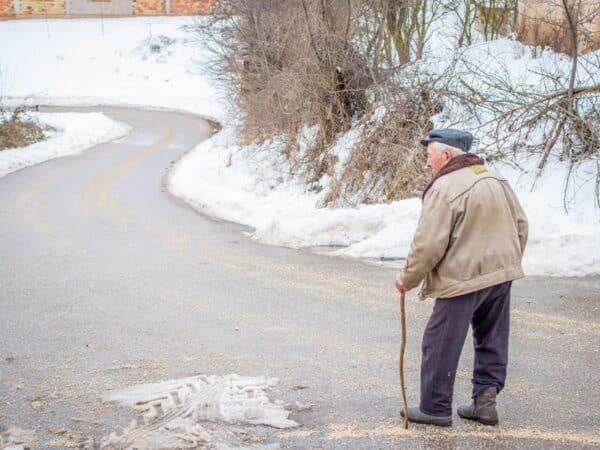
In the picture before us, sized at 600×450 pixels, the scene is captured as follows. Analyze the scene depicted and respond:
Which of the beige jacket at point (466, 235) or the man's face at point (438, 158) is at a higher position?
the man's face at point (438, 158)

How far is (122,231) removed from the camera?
1391 centimetres

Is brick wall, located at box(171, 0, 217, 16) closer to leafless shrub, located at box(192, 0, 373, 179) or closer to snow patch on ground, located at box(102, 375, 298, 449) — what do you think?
leafless shrub, located at box(192, 0, 373, 179)

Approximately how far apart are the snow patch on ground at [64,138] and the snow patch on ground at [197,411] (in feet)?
59.4

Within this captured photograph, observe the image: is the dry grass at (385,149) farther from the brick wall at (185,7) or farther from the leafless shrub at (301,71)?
the brick wall at (185,7)

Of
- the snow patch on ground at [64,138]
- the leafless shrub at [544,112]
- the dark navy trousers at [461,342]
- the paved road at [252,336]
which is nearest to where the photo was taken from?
the dark navy trousers at [461,342]

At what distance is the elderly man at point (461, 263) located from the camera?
4.92 meters

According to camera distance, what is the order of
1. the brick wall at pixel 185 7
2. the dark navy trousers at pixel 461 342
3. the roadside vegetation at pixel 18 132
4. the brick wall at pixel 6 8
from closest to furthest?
the dark navy trousers at pixel 461 342 → the roadside vegetation at pixel 18 132 → the brick wall at pixel 185 7 → the brick wall at pixel 6 8

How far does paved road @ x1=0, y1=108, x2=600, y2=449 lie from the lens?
539 cm

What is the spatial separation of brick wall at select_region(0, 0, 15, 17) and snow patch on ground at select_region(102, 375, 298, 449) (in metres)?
A: 67.0

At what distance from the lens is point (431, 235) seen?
4914mm

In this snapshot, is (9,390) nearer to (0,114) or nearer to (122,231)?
(122,231)

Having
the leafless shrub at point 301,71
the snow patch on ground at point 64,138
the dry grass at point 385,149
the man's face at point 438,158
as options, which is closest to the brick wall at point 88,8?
the snow patch on ground at point 64,138

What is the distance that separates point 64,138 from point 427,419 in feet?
94.2

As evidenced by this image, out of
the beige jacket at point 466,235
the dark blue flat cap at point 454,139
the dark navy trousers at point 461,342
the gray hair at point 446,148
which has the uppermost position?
the dark blue flat cap at point 454,139
